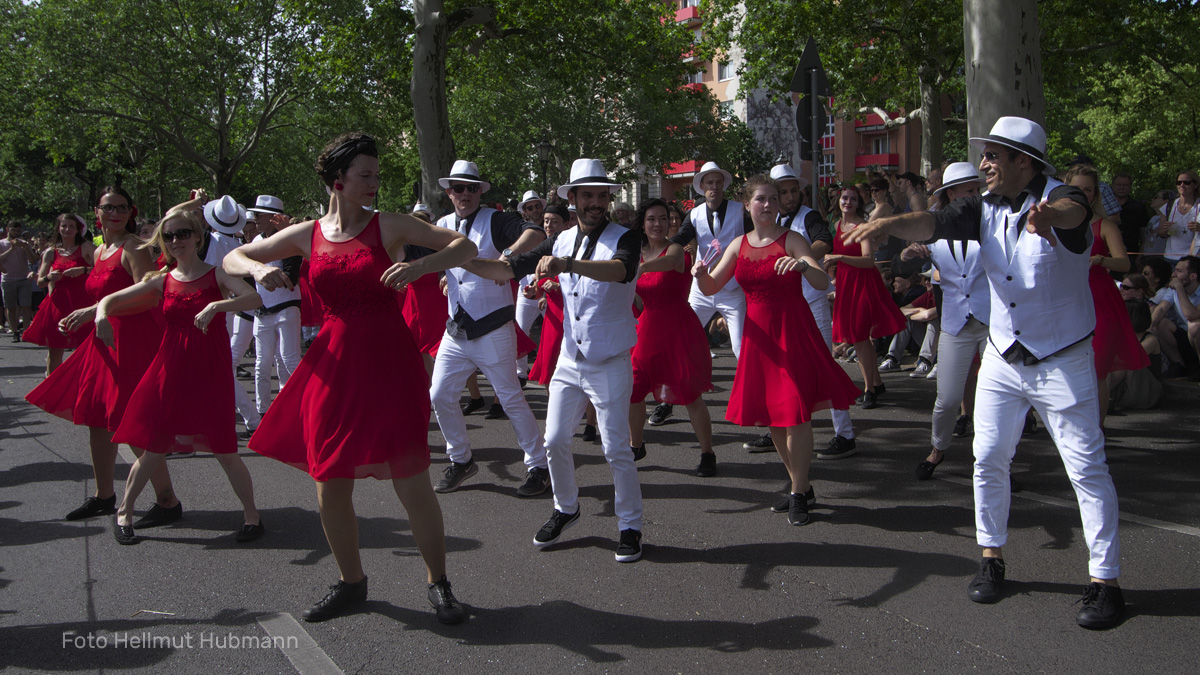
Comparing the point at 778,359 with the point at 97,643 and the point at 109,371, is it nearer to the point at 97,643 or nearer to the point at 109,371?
the point at 97,643

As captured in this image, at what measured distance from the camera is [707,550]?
492 cm

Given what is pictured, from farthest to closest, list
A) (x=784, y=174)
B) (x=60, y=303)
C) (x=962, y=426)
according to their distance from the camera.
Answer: (x=60, y=303)
(x=784, y=174)
(x=962, y=426)

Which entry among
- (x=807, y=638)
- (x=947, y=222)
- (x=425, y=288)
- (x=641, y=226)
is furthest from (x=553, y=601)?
(x=425, y=288)

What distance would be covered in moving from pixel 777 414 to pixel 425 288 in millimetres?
3843

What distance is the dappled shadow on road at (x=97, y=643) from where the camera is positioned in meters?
3.72

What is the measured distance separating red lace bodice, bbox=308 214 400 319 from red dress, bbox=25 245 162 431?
2300 mm

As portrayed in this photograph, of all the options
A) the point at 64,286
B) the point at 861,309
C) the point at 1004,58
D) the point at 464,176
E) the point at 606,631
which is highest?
the point at 1004,58

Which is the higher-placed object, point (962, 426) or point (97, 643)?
point (962, 426)

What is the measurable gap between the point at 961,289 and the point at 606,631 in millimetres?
3655

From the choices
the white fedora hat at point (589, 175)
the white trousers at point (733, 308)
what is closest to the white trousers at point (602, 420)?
the white fedora hat at point (589, 175)

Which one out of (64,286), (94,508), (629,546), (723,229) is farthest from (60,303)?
(629,546)

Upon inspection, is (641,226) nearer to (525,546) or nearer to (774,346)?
(774,346)

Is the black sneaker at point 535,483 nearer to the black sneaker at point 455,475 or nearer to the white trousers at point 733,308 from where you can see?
the black sneaker at point 455,475

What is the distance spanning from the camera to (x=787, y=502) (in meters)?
5.59
